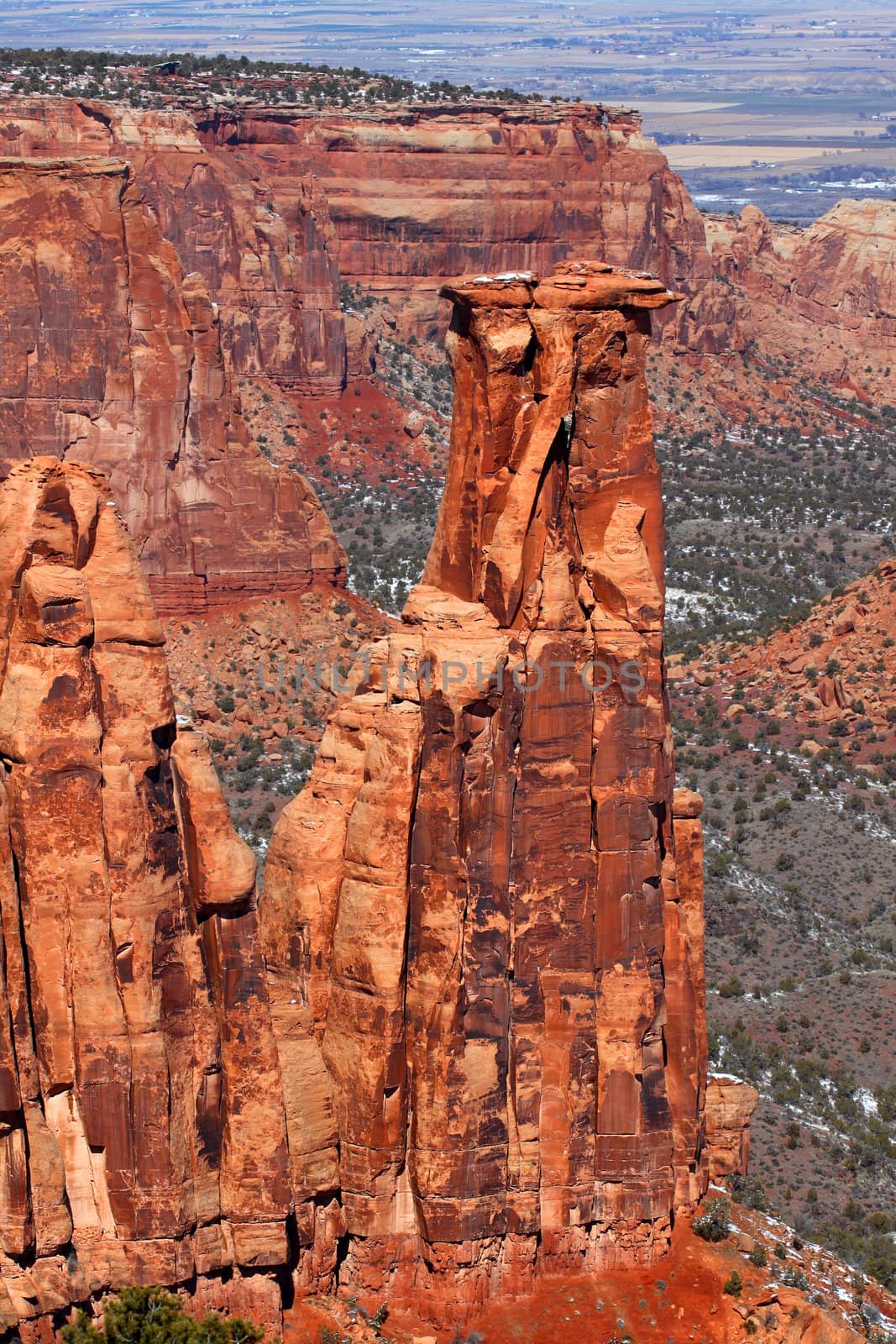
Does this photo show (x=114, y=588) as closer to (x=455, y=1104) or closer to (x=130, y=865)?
(x=130, y=865)

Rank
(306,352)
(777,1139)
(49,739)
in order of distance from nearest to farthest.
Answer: (49,739) < (777,1139) < (306,352)

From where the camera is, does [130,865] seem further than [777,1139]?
No

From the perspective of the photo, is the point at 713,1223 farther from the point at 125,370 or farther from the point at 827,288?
the point at 827,288

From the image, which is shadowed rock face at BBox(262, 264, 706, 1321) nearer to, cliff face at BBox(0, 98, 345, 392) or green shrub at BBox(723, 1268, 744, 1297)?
green shrub at BBox(723, 1268, 744, 1297)

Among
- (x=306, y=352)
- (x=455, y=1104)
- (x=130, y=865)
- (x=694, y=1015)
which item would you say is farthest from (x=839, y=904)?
(x=306, y=352)

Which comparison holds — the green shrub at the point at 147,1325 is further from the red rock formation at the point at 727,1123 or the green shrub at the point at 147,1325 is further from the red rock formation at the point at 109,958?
the red rock formation at the point at 727,1123
